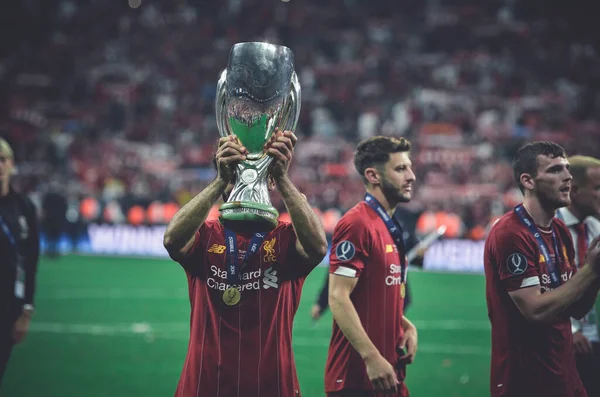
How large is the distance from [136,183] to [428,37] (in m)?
14.5

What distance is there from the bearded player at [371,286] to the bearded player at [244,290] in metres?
0.74

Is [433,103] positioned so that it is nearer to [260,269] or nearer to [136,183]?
[136,183]

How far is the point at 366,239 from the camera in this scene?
157 inches

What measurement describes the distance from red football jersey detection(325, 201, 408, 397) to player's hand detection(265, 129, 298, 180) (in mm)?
1227

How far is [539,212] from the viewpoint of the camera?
377 centimetres

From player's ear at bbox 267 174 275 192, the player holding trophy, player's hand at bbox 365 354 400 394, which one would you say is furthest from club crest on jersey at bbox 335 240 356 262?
player's ear at bbox 267 174 275 192

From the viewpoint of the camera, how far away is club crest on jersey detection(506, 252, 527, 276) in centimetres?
351

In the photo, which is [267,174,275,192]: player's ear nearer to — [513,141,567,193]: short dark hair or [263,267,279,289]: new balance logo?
[263,267,279,289]: new balance logo

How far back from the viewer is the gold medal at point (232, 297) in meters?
3.00

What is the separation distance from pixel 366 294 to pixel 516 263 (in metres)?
0.90

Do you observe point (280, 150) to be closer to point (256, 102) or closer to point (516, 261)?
point (256, 102)

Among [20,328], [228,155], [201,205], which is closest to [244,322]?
[201,205]

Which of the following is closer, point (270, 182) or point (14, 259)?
point (270, 182)

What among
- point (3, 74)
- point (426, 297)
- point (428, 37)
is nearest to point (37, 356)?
point (426, 297)
